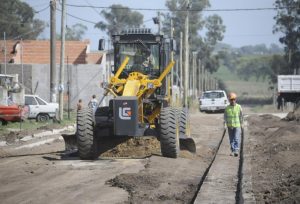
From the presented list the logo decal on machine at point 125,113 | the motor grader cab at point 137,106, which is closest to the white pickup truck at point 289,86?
the motor grader cab at point 137,106

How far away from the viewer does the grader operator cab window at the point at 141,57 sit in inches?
671

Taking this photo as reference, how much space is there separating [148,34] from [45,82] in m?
35.6

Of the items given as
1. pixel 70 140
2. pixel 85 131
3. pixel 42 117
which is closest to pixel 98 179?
pixel 85 131

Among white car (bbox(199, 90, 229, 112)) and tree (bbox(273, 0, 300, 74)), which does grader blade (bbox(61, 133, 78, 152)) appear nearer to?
white car (bbox(199, 90, 229, 112))

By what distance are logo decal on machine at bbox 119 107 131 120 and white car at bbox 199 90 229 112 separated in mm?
32742

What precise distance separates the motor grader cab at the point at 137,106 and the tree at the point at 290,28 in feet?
234

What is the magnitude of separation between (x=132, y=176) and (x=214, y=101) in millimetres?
35832

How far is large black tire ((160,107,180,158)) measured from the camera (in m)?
15.5

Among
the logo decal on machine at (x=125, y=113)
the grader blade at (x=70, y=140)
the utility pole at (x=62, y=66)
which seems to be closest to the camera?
the logo decal on machine at (x=125, y=113)

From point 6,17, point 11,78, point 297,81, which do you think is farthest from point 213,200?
point 6,17

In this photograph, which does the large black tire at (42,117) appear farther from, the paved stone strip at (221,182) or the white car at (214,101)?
the paved stone strip at (221,182)

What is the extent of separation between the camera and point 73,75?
53.1m

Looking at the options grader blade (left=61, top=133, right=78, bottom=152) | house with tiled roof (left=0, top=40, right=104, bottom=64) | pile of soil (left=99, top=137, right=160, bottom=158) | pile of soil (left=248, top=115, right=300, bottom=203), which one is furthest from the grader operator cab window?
house with tiled roof (left=0, top=40, right=104, bottom=64)

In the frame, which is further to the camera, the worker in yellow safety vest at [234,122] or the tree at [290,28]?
the tree at [290,28]
